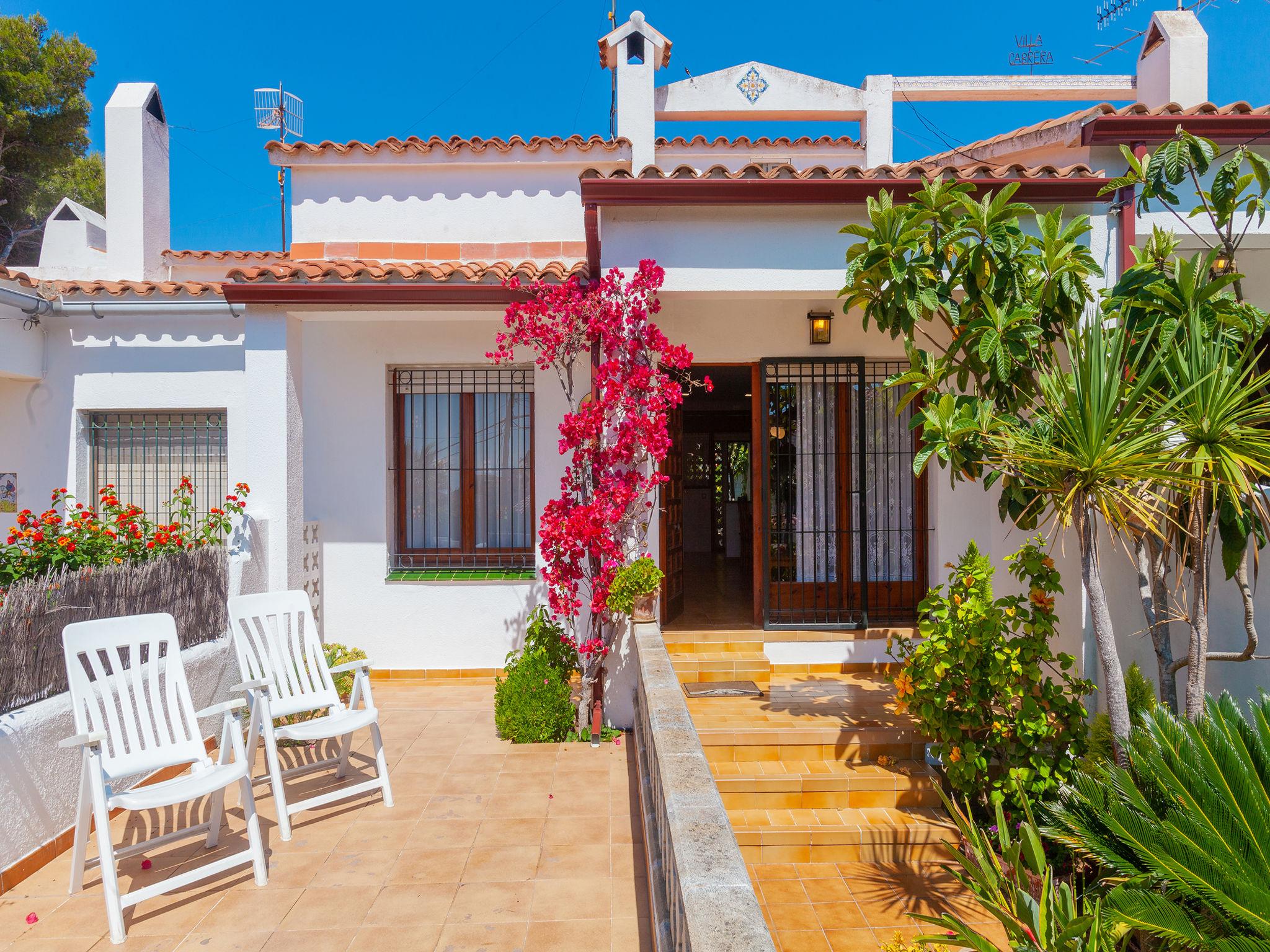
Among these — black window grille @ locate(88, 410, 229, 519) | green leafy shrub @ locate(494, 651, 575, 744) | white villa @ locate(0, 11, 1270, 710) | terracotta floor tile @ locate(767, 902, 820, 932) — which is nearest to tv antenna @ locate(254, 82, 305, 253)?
white villa @ locate(0, 11, 1270, 710)

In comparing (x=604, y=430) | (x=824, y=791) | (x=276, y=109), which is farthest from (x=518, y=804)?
(x=276, y=109)

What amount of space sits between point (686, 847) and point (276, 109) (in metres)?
16.4

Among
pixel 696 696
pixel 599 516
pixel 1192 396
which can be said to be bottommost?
pixel 696 696

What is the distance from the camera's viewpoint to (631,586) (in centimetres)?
589

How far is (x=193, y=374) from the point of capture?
7934 mm

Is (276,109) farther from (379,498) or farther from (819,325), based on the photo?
(819,325)

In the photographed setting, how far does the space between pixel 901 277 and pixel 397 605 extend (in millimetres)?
5540

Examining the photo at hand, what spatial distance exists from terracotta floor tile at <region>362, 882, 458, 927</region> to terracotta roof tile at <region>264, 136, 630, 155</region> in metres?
7.82

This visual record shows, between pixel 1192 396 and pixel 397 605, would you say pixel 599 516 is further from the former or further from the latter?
pixel 1192 396

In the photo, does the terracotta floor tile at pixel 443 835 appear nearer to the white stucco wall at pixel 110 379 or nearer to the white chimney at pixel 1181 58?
the white stucco wall at pixel 110 379

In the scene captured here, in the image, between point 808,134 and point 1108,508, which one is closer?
point 1108,508

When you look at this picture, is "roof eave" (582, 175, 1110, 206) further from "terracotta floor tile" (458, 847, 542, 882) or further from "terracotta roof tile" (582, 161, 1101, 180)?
"terracotta floor tile" (458, 847, 542, 882)

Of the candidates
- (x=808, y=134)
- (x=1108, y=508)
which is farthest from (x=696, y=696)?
(x=808, y=134)

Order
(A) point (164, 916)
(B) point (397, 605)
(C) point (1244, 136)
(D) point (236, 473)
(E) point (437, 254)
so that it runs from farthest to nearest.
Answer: (E) point (437, 254) < (B) point (397, 605) < (D) point (236, 473) < (C) point (1244, 136) < (A) point (164, 916)
